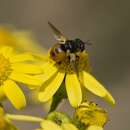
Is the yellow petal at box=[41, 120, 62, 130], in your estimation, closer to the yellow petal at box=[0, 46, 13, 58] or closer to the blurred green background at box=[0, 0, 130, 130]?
the yellow petal at box=[0, 46, 13, 58]

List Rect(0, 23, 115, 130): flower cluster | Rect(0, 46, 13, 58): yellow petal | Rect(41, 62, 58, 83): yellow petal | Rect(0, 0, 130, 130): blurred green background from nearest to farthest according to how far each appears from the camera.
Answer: Rect(0, 23, 115, 130): flower cluster → Rect(41, 62, 58, 83): yellow petal → Rect(0, 46, 13, 58): yellow petal → Rect(0, 0, 130, 130): blurred green background

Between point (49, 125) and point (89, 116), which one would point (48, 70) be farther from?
point (49, 125)

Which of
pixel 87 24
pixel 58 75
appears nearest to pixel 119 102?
pixel 87 24

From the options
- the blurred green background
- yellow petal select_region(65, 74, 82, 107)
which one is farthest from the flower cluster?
the blurred green background

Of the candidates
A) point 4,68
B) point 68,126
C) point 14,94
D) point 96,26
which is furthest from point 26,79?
point 96,26

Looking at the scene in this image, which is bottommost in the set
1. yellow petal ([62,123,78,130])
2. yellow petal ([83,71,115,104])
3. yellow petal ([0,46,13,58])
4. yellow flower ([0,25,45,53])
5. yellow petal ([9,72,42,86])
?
yellow petal ([62,123,78,130])

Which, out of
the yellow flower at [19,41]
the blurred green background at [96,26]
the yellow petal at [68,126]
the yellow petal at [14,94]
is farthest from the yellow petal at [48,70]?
the blurred green background at [96,26]

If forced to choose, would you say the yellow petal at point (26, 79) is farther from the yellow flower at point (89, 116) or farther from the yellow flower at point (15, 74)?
the yellow flower at point (89, 116)
